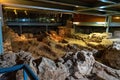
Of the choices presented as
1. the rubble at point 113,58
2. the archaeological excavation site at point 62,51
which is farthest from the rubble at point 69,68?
the rubble at point 113,58

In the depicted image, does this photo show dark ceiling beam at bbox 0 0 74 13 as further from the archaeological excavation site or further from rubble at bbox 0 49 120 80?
rubble at bbox 0 49 120 80

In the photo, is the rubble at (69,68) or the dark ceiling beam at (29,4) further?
the dark ceiling beam at (29,4)

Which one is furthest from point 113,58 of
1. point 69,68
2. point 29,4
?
point 29,4

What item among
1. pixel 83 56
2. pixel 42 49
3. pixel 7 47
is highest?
pixel 83 56

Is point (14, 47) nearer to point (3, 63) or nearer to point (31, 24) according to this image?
point (3, 63)

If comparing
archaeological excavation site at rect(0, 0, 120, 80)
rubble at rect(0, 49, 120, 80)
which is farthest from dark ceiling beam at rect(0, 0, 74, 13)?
rubble at rect(0, 49, 120, 80)

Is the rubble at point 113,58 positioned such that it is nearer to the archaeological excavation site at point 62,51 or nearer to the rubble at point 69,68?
the archaeological excavation site at point 62,51

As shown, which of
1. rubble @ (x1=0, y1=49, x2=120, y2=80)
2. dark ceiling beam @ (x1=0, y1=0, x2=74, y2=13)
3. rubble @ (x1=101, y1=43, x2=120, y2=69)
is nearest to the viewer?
rubble @ (x1=0, y1=49, x2=120, y2=80)

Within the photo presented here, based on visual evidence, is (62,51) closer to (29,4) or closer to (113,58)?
(29,4)

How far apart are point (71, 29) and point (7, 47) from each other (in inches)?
213

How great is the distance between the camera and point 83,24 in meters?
9.36

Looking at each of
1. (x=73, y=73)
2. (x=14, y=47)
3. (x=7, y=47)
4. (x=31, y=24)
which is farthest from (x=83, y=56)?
(x=31, y=24)

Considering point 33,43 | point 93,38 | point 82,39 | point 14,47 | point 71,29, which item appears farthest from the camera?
point 71,29

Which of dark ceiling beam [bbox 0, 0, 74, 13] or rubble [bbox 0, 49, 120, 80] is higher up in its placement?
dark ceiling beam [bbox 0, 0, 74, 13]
